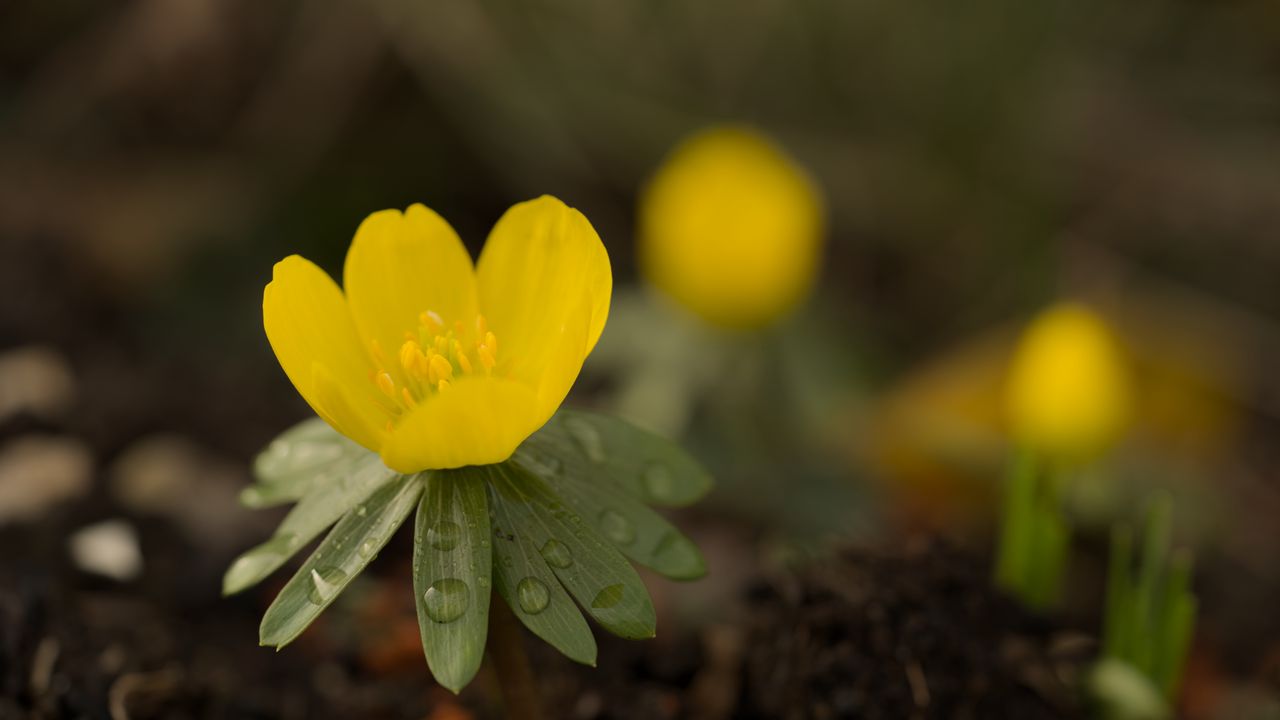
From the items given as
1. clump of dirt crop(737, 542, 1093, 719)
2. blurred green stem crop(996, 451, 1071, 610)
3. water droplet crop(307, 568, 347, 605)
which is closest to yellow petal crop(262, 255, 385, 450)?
water droplet crop(307, 568, 347, 605)

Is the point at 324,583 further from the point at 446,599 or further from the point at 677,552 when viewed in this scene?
the point at 677,552

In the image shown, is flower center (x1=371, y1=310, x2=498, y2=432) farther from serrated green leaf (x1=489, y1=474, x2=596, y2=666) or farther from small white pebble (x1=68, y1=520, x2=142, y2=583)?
small white pebble (x1=68, y1=520, x2=142, y2=583)

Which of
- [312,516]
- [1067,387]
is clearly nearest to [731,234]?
[1067,387]

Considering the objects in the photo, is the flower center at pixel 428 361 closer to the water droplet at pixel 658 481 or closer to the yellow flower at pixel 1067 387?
the water droplet at pixel 658 481

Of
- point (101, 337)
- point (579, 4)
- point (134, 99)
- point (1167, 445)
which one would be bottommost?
point (101, 337)

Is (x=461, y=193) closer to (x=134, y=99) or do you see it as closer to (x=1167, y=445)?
(x=134, y=99)

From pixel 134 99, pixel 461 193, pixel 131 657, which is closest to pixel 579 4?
pixel 461 193

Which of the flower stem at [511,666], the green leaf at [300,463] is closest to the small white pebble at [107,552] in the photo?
the green leaf at [300,463]
